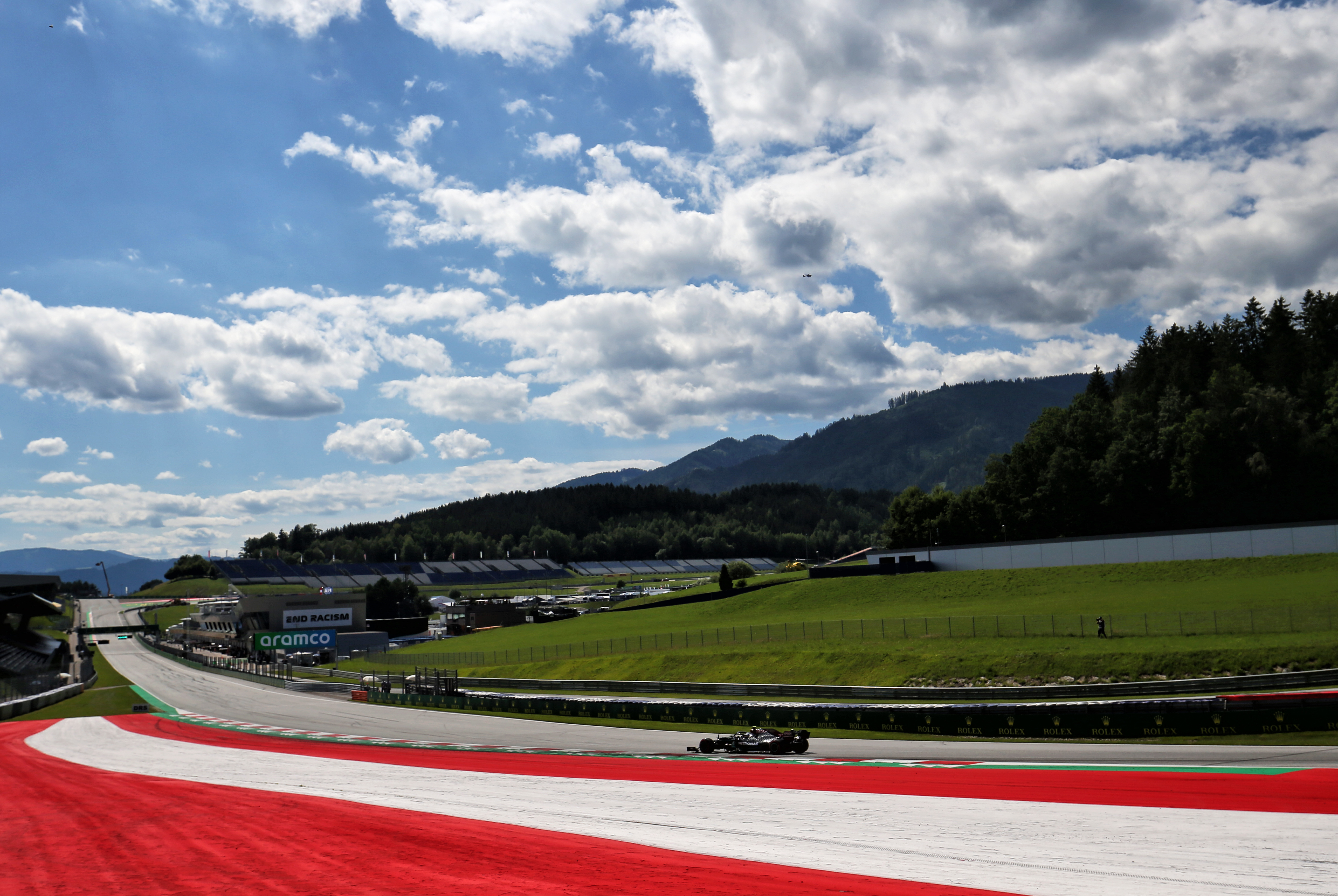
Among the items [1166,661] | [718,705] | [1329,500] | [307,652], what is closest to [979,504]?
[1329,500]

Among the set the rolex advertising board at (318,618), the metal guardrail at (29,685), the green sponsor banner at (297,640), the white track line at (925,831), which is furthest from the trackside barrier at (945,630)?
the rolex advertising board at (318,618)

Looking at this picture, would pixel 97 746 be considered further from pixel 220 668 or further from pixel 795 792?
pixel 220 668

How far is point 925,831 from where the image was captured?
13.0 metres

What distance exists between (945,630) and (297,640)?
68.5 m

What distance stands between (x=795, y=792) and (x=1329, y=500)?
84.5 meters

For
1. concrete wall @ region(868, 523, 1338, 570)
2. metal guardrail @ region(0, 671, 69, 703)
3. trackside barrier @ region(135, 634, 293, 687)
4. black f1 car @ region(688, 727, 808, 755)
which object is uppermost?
concrete wall @ region(868, 523, 1338, 570)

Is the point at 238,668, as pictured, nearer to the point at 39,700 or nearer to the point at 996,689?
the point at 39,700

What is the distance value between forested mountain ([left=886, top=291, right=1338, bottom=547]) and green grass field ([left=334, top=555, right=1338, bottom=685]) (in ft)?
56.4

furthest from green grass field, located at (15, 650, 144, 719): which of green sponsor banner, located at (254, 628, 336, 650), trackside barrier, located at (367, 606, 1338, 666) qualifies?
trackside barrier, located at (367, 606, 1338, 666)

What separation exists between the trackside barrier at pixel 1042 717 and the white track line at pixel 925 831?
546 inches

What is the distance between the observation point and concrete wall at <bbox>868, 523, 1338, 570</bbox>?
6175 cm

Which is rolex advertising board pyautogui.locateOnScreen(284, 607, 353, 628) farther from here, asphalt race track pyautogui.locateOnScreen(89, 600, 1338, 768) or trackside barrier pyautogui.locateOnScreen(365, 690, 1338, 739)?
trackside barrier pyautogui.locateOnScreen(365, 690, 1338, 739)

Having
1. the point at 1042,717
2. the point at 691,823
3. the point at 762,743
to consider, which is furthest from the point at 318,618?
the point at 691,823

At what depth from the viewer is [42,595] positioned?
109 m
